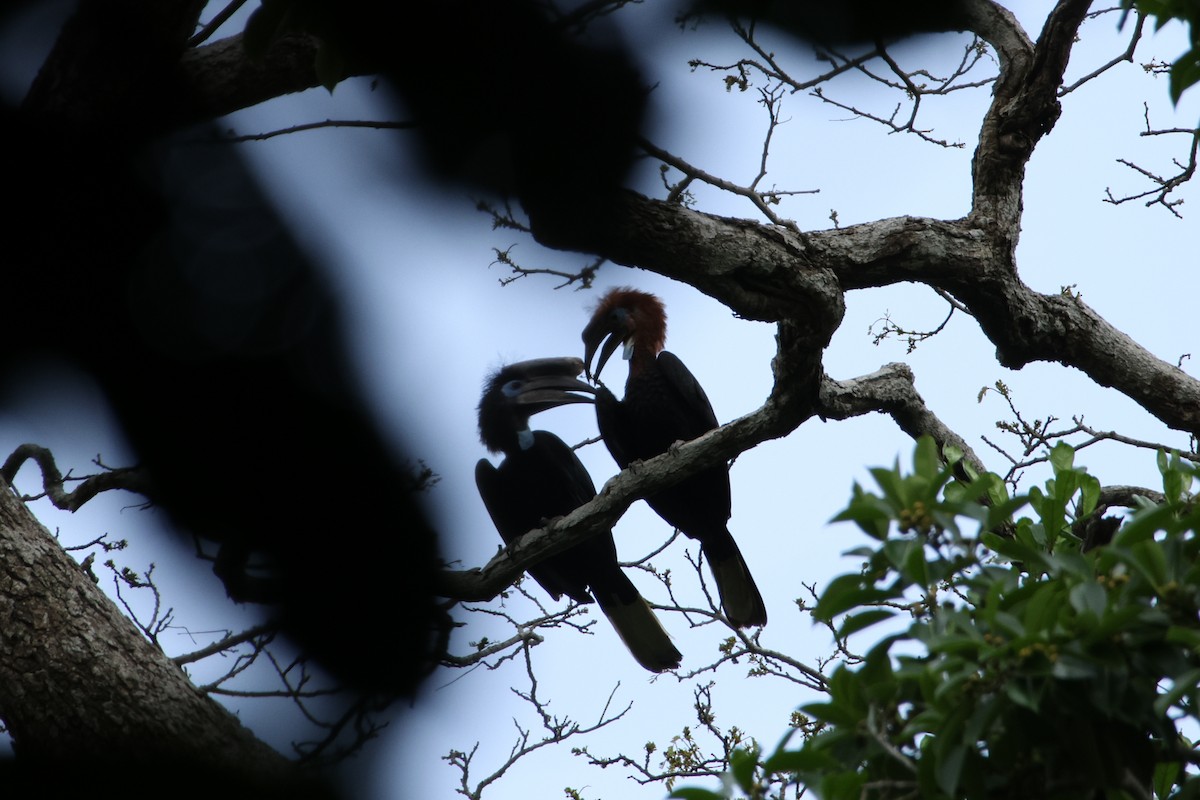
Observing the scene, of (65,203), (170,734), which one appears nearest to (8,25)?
(65,203)

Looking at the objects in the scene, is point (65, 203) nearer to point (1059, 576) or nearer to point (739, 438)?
point (739, 438)

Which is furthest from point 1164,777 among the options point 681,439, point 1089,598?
point 681,439

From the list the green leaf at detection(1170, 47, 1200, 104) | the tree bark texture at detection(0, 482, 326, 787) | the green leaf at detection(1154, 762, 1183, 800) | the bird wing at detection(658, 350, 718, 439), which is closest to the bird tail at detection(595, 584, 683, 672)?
the bird wing at detection(658, 350, 718, 439)

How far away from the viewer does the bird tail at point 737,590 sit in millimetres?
3668

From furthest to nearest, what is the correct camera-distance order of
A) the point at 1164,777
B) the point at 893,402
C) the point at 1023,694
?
the point at 893,402
the point at 1164,777
the point at 1023,694

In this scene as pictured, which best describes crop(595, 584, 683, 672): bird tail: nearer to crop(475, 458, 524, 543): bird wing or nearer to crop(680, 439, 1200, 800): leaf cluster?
crop(475, 458, 524, 543): bird wing

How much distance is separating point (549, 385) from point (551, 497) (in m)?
0.43

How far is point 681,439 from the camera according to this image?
3568 mm

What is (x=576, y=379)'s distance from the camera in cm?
379

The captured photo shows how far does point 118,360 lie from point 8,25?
968mm

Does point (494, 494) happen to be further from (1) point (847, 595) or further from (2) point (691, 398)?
(1) point (847, 595)

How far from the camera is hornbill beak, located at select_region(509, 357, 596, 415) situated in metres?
3.68

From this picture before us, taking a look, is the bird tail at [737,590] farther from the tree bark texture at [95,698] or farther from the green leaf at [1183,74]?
the green leaf at [1183,74]

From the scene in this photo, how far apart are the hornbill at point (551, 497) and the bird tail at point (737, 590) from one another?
0.85 ft
